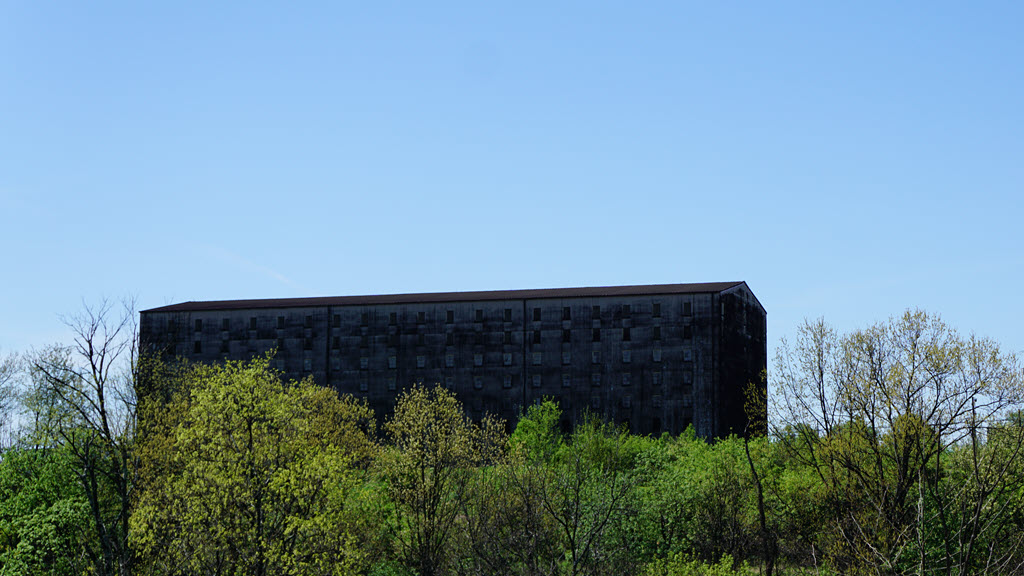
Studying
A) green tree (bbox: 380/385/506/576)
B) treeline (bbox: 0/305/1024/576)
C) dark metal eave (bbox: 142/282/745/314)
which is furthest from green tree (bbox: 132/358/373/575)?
dark metal eave (bbox: 142/282/745/314)

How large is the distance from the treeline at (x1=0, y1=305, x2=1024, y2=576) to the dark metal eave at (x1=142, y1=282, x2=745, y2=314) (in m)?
36.7

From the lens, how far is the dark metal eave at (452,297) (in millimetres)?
94750

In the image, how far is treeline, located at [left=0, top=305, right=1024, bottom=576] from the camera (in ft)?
111

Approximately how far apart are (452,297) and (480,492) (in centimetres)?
5073

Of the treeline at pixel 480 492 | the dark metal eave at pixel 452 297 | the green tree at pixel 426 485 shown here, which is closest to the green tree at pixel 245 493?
the treeline at pixel 480 492

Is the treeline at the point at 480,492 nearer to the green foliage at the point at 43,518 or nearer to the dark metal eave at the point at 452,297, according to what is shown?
the green foliage at the point at 43,518

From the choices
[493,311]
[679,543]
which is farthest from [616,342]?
[679,543]

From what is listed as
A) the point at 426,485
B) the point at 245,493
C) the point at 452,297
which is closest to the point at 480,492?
the point at 426,485

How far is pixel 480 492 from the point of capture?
48.9 meters

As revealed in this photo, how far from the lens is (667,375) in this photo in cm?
9206

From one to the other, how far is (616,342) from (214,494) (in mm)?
64081

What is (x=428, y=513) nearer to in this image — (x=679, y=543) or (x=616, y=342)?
(x=679, y=543)

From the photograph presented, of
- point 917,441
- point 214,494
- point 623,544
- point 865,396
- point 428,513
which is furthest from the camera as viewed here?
point 623,544

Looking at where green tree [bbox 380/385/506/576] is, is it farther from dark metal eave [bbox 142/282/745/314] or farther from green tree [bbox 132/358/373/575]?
dark metal eave [bbox 142/282/745/314]
